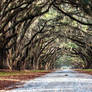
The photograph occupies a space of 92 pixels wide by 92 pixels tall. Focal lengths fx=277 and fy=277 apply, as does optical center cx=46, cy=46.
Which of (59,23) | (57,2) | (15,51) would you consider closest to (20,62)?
(15,51)

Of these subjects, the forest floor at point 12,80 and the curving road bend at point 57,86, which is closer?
the curving road bend at point 57,86

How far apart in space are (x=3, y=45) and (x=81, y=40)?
2381cm

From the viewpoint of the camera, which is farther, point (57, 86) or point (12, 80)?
point (12, 80)

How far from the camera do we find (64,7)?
29328 millimetres

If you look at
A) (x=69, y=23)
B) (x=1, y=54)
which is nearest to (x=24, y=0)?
(x=1, y=54)

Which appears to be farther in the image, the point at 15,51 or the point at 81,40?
the point at 81,40

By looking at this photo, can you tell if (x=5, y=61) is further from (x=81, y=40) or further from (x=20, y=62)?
(x=81, y=40)

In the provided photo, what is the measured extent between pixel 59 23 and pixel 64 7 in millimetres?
9283

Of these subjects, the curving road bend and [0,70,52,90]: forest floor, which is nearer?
the curving road bend

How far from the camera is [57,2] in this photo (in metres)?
27.6

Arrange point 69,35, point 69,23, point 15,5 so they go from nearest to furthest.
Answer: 1. point 15,5
2. point 69,23
3. point 69,35

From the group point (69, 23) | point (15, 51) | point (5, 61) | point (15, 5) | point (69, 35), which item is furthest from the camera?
point (69, 35)

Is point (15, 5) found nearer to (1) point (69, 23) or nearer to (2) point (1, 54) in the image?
(2) point (1, 54)

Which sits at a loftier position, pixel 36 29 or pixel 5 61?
pixel 36 29
